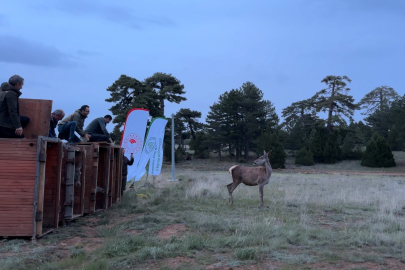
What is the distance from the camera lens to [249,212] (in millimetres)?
10852

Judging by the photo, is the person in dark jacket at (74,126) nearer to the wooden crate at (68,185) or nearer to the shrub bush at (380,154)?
the wooden crate at (68,185)

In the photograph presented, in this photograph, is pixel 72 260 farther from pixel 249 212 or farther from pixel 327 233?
pixel 249 212

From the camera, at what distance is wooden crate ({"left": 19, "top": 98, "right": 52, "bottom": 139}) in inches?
288

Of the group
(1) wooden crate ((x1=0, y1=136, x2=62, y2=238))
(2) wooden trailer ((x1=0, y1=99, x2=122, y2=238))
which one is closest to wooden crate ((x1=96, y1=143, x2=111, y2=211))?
(2) wooden trailer ((x1=0, y1=99, x2=122, y2=238))

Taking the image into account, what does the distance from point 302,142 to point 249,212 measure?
5074 centimetres

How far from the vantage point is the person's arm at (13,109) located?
22.6 ft

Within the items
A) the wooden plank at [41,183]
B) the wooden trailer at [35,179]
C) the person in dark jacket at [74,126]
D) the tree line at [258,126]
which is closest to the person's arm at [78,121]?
the person in dark jacket at [74,126]

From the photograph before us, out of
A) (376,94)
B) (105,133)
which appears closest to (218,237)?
(105,133)

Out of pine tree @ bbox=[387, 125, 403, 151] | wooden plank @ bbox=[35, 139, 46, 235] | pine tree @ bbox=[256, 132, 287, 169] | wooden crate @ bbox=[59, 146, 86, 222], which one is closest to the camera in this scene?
wooden plank @ bbox=[35, 139, 46, 235]

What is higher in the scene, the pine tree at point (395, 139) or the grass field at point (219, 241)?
the pine tree at point (395, 139)

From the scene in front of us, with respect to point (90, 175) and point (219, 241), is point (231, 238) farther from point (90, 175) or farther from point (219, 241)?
point (90, 175)

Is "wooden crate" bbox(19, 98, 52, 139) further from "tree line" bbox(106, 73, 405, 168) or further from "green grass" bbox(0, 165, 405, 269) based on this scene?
"tree line" bbox(106, 73, 405, 168)

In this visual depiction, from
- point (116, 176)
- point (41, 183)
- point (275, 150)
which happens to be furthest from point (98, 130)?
point (275, 150)

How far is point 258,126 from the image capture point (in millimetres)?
55562
